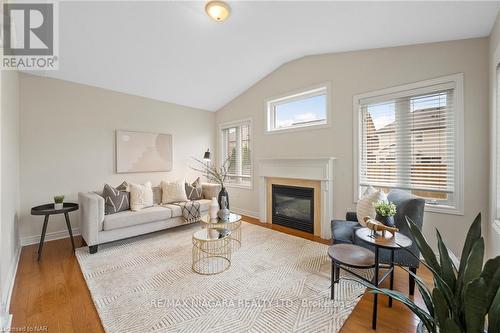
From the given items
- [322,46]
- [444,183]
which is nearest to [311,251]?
[444,183]

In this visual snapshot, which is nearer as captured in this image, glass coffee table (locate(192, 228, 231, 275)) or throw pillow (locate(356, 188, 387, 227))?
glass coffee table (locate(192, 228, 231, 275))

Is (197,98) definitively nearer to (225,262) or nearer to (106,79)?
(106,79)

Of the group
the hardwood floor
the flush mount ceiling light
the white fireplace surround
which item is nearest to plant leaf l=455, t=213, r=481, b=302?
the hardwood floor

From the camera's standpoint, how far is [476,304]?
2.63ft

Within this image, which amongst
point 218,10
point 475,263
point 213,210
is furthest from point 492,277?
point 218,10

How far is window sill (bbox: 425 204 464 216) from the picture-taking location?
2.37 metres

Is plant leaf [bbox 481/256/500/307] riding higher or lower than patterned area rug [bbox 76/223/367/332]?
higher

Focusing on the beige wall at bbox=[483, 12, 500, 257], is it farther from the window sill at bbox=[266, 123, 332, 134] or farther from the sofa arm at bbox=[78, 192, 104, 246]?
the sofa arm at bbox=[78, 192, 104, 246]

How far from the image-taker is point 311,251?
283cm

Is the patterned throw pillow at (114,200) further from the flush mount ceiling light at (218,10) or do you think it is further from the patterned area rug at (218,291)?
the flush mount ceiling light at (218,10)

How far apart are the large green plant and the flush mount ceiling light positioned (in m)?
2.71

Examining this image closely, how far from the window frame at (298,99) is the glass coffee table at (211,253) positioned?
224 centimetres

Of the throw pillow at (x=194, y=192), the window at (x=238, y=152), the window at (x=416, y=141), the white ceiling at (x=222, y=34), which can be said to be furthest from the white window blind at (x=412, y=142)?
the throw pillow at (x=194, y=192)

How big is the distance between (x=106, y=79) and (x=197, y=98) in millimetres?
1665
